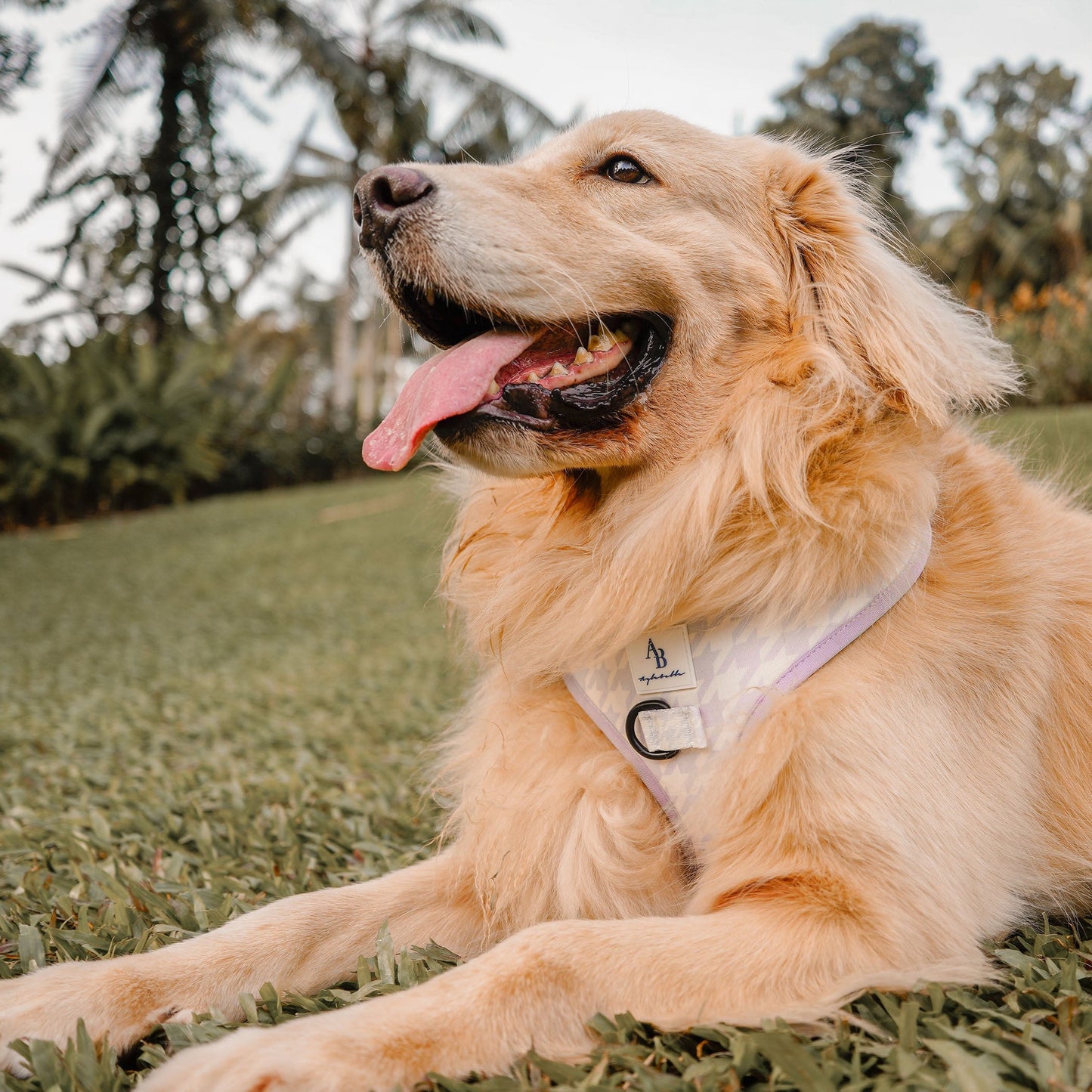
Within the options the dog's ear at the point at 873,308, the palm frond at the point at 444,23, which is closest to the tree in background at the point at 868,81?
the palm frond at the point at 444,23

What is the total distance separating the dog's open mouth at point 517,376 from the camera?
227 centimetres

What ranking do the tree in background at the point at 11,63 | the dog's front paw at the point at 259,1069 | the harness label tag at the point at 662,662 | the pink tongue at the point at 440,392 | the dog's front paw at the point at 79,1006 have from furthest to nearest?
the tree in background at the point at 11,63 → the pink tongue at the point at 440,392 → the harness label tag at the point at 662,662 → the dog's front paw at the point at 79,1006 → the dog's front paw at the point at 259,1069

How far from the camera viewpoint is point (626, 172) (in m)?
2.58

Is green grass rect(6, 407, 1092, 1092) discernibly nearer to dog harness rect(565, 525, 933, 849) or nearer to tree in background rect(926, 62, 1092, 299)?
dog harness rect(565, 525, 933, 849)

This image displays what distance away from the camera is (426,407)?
2.28 metres

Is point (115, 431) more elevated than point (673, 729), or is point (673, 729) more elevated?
point (115, 431)

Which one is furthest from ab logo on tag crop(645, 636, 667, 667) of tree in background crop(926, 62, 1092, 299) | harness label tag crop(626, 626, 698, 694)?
tree in background crop(926, 62, 1092, 299)

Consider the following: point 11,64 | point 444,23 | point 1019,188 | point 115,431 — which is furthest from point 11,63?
point 1019,188

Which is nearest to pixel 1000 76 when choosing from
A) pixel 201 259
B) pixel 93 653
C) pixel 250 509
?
pixel 201 259

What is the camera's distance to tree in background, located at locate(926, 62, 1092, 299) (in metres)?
37.8

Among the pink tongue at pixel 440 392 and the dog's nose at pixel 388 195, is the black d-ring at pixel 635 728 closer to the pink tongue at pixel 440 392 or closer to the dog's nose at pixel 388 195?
the pink tongue at pixel 440 392

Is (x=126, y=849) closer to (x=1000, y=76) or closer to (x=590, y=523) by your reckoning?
(x=590, y=523)

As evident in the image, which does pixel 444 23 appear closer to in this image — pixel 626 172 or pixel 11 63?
pixel 11 63

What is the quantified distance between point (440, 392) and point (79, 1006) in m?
1.45
